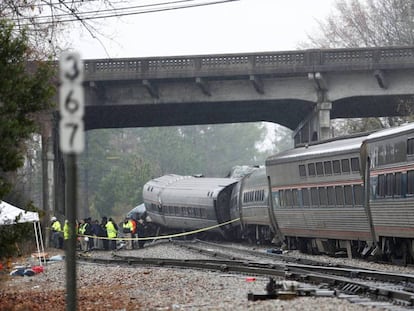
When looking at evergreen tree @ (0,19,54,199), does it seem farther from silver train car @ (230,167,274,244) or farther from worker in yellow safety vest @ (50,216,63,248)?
worker in yellow safety vest @ (50,216,63,248)

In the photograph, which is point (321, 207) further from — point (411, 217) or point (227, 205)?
point (227, 205)

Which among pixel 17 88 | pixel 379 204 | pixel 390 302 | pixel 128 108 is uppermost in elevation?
pixel 128 108

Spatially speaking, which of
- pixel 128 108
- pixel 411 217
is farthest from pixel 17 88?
pixel 128 108

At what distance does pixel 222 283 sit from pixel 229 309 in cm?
501

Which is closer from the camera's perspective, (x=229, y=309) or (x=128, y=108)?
(x=229, y=309)

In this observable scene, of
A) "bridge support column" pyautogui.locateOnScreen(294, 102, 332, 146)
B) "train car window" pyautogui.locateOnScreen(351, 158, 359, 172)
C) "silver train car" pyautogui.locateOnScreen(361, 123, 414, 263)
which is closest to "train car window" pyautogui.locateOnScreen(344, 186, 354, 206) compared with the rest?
"train car window" pyautogui.locateOnScreen(351, 158, 359, 172)

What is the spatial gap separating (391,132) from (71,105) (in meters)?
14.5

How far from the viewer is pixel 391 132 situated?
2339 cm

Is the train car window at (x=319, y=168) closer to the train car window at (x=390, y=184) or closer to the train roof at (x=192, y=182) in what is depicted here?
the train car window at (x=390, y=184)

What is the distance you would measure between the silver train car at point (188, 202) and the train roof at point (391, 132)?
22.2 metres

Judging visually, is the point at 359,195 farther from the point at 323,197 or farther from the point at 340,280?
the point at 340,280

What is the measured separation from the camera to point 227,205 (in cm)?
4728

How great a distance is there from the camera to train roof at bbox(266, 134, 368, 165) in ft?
88.1

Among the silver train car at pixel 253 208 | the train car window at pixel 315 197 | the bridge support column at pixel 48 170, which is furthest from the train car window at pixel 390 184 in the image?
the bridge support column at pixel 48 170
